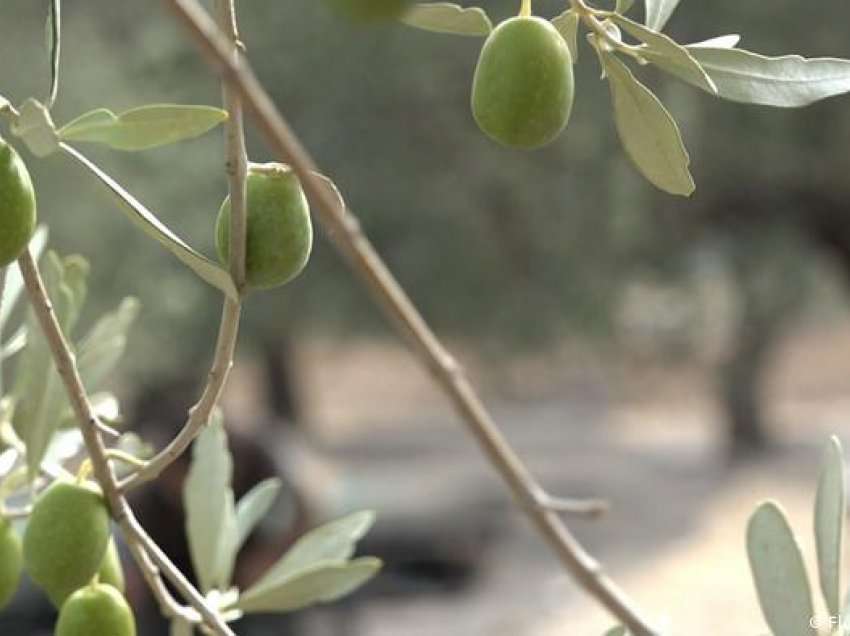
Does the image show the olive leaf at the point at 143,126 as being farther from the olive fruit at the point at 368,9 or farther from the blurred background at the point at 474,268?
the blurred background at the point at 474,268

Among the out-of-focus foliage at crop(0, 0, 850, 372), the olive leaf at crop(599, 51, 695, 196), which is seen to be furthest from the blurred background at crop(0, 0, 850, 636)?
the olive leaf at crop(599, 51, 695, 196)

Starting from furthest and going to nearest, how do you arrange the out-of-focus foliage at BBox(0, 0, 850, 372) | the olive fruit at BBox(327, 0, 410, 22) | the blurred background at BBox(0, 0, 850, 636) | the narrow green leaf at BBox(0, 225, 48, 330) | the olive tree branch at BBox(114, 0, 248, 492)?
1. the out-of-focus foliage at BBox(0, 0, 850, 372)
2. the blurred background at BBox(0, 0, 850, 636)
3. the narrow green leaf at BBox(0, 225, 48, 330)
4. the olive tree branch at BBox(114, 0, 248, 492)
5. the olive fruit at BBox(327, 0, 410, 22)

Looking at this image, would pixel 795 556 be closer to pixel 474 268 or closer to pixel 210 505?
pixel 210 505

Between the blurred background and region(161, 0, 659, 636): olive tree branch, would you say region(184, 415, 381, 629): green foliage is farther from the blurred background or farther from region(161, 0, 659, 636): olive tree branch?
the blurred background

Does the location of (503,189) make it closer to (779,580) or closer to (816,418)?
(816,418)

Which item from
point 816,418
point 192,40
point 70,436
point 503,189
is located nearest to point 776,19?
point 503,189

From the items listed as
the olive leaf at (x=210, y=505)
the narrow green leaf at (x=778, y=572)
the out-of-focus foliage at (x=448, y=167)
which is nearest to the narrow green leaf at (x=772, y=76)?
the narrow green leaf at (x=778, y=572)

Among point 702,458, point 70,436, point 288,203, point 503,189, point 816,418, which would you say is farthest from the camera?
point 816,418
